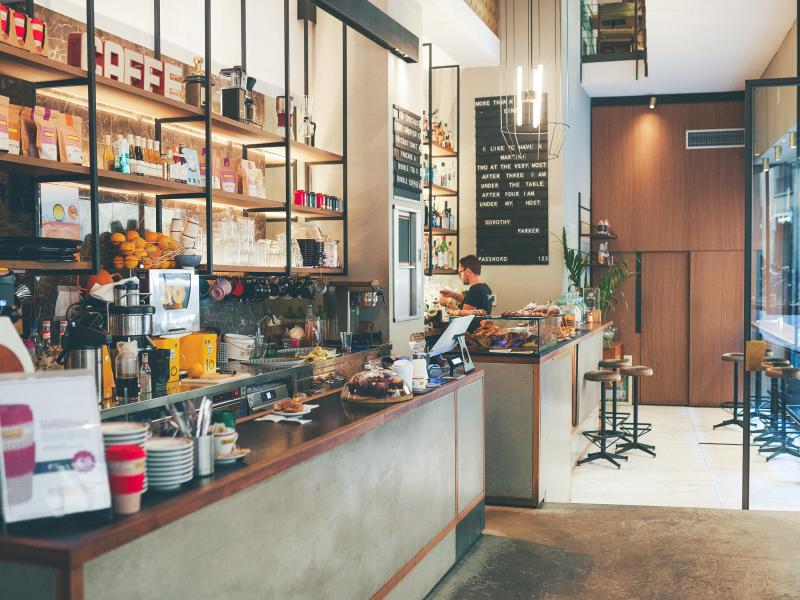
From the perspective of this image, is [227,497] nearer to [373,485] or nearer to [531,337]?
[373,485]

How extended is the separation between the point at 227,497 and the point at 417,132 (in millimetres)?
5010

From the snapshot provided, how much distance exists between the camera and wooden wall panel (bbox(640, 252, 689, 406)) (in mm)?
10859

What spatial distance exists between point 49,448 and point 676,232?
1025 cm

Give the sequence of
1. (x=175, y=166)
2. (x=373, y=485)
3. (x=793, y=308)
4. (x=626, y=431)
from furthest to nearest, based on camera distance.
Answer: (x=626, y=431), (x=793, y=308), (x=175, y=166), (x=373, y=485)

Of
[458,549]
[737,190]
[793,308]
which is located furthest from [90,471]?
[737,190]

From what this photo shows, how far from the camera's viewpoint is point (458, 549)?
12.7 ft

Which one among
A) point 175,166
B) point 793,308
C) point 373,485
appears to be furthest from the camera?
point 793,308

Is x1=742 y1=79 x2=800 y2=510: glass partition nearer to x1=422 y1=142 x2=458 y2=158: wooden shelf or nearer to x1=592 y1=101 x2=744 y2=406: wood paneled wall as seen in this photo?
x1=422 y1=142 x2=458 y2=158: wooden shelf

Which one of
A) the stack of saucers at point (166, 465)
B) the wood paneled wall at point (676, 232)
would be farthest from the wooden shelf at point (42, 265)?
the wood paneled wall at point (676, 232)

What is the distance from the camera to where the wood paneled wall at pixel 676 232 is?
10.8m

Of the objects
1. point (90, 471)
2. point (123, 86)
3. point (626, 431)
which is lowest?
point (626, 431)

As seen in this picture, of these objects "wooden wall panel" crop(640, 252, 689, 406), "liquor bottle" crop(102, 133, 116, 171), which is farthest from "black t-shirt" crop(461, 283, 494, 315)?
"wooden wall panel" crop(640, 252, 689, 406)

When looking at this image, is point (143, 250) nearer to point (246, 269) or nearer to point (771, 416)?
point (246, 269)

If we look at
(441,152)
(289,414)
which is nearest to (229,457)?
(289,414)
